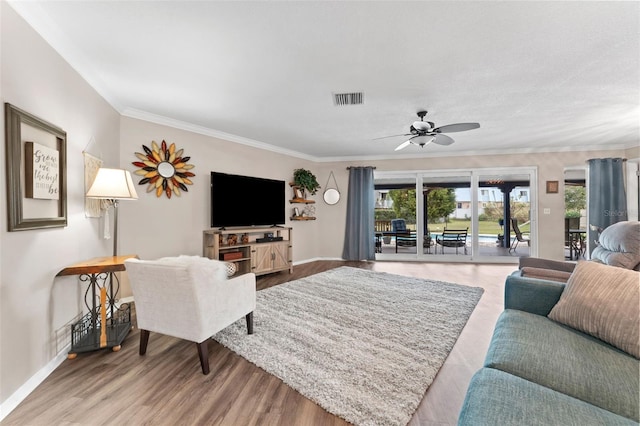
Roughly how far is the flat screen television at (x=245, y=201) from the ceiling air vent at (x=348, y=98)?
2.26 meters

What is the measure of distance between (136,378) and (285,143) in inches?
164

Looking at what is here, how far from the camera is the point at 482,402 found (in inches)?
40.5

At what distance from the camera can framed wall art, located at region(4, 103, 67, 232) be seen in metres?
1.65

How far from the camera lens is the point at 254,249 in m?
4.60

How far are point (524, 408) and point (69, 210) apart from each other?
319cm

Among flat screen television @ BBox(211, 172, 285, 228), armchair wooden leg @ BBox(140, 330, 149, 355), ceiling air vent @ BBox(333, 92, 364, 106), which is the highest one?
ceiling air vent @ BBox(333, 92, 364, 106)

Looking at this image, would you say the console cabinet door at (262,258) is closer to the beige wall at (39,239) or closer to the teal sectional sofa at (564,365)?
the beige wall at (39,239)

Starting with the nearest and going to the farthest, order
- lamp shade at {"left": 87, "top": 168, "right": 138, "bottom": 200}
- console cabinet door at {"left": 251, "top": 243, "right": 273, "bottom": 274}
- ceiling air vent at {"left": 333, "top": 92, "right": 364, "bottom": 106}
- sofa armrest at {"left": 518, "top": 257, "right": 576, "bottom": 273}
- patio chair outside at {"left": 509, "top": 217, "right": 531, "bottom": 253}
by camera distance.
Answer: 1. lamp shade at {"left": 87, "top": 168, "right": 138, "bottom": 200}
2. sofa armrest at {"left": 518, "top": 257, "right": 576, "bottom": 273}
3. ceiling air vent at {"left": 333, "top": 92, "right": 364, "bottom": 106}
4. console cabinet door at {"left": 251, "top": 243, "right": 273, "bottom": 274}
5. patio chair outside at {"left": 509, "top": 217, "right": 531, "bottom": 253}

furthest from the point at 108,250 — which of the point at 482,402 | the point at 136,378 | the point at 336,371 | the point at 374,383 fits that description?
the point at 482,402

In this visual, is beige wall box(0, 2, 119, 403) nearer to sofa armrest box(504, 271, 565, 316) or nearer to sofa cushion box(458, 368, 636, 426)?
sofa cushion box(458, 368, 636, 426)

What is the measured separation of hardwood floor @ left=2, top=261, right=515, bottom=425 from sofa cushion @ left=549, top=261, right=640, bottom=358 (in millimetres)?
794

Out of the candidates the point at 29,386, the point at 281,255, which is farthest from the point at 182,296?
the point at 281,255

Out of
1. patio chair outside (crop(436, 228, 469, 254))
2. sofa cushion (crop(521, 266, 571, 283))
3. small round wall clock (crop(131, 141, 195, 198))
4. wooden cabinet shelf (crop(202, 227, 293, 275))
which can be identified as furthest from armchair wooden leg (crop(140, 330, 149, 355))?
patio chair outside (crop(436, 228, 469, 254))

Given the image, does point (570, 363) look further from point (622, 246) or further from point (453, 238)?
point (453, 238)
